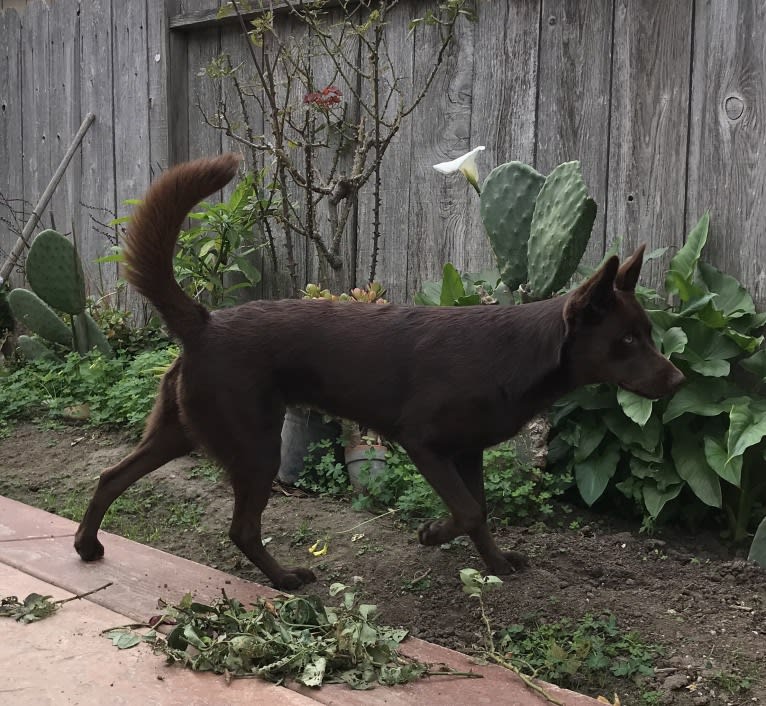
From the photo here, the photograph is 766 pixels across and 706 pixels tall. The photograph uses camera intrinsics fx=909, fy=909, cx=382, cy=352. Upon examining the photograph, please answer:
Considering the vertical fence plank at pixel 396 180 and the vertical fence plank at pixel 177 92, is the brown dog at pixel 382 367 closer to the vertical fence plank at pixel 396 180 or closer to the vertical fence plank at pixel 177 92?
the vertical fence plank at pixel 396 180

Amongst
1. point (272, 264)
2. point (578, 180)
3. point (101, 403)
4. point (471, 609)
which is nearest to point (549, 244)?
point (578, 180)

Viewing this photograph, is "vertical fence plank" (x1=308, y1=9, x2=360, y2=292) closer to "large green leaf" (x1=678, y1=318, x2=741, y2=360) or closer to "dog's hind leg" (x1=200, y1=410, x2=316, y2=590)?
"large green leaf" (x1=678, y1=318, x2=741, y2=360)

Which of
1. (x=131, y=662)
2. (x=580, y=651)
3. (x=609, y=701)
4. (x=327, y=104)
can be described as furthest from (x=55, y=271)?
(x=609, y=701)

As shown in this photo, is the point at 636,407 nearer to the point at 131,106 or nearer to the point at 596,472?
the point at 596,472

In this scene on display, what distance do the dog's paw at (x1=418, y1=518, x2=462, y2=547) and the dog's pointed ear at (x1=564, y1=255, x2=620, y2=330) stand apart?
816 mm

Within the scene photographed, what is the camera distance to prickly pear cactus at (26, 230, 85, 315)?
617cm

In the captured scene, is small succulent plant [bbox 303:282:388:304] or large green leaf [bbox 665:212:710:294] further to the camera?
small succulent plant [bbox 303:282:388:304]

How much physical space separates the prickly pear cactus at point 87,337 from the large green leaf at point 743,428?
14.4 ft

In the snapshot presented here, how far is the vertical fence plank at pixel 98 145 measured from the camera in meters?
7.30

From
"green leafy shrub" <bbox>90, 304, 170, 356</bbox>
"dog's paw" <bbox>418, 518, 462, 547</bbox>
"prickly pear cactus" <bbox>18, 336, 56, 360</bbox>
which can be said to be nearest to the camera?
"dog's paw" <bbox>418, 518, 462, 547</bbox>

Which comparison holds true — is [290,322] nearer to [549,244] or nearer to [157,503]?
[549,244]

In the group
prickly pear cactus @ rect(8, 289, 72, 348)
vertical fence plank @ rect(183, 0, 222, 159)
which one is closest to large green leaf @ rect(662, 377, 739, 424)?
vertical fence plank @ rect(183, 0, 222, 159)

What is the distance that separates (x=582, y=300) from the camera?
2.97m

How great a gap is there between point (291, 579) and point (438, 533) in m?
0.57
